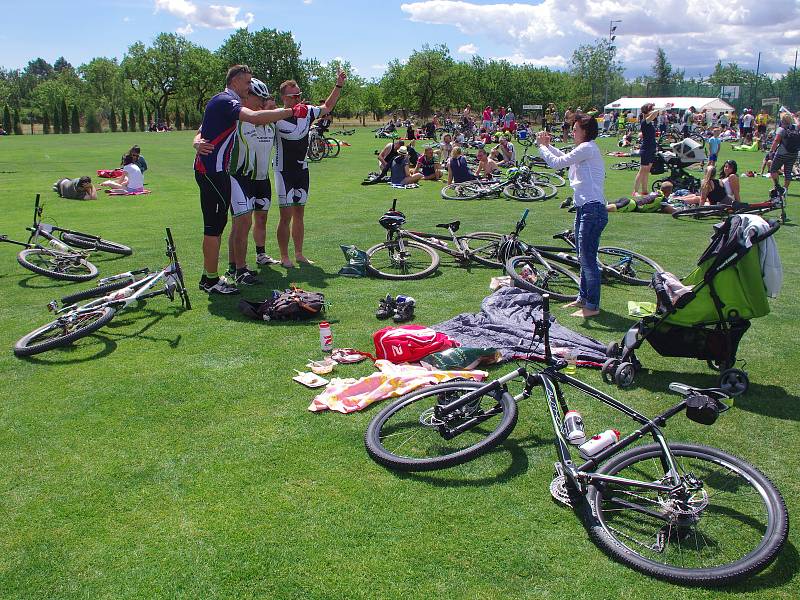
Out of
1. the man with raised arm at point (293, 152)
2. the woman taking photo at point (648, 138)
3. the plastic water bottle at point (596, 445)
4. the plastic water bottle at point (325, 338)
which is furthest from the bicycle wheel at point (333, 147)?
the plastic water bottle at point (596, 445)

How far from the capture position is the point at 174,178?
19562 mm

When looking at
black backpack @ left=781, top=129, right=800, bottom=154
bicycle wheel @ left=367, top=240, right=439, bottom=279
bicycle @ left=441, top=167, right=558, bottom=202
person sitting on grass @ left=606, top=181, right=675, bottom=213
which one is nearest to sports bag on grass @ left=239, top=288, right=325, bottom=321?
bicycle wheel @ left=367, top=240, right=439, bottom=279

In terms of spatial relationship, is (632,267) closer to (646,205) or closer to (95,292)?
(646,205)

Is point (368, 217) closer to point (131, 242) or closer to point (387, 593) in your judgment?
point (131, 242)

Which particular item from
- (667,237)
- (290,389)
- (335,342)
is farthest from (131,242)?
(667,237)

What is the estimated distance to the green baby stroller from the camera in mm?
4699

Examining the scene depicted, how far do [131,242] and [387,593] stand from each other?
9139 millimetres

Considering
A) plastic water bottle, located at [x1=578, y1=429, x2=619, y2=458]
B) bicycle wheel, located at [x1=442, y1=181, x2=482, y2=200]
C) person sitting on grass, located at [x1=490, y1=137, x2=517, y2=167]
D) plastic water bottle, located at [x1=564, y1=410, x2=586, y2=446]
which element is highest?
person sitting on grass, located at [x1=490, y1=137, x2=517, y2=167]

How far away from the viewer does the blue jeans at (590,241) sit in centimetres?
623

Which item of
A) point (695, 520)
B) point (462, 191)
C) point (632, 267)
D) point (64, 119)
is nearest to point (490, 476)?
point (695, 520)

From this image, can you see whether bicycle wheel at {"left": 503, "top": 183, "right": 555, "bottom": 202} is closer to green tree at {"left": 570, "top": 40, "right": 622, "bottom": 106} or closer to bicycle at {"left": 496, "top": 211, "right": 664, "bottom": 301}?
bicycle at {"left": 496, "top": 211, "right": 664, "bottom": 301}

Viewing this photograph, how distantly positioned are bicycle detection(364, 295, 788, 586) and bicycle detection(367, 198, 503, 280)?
4505 mm

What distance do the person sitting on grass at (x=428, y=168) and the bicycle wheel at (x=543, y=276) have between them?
1165 centimetres

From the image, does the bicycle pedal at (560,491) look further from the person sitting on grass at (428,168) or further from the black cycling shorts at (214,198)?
the person sitting on grass at (428,168)
